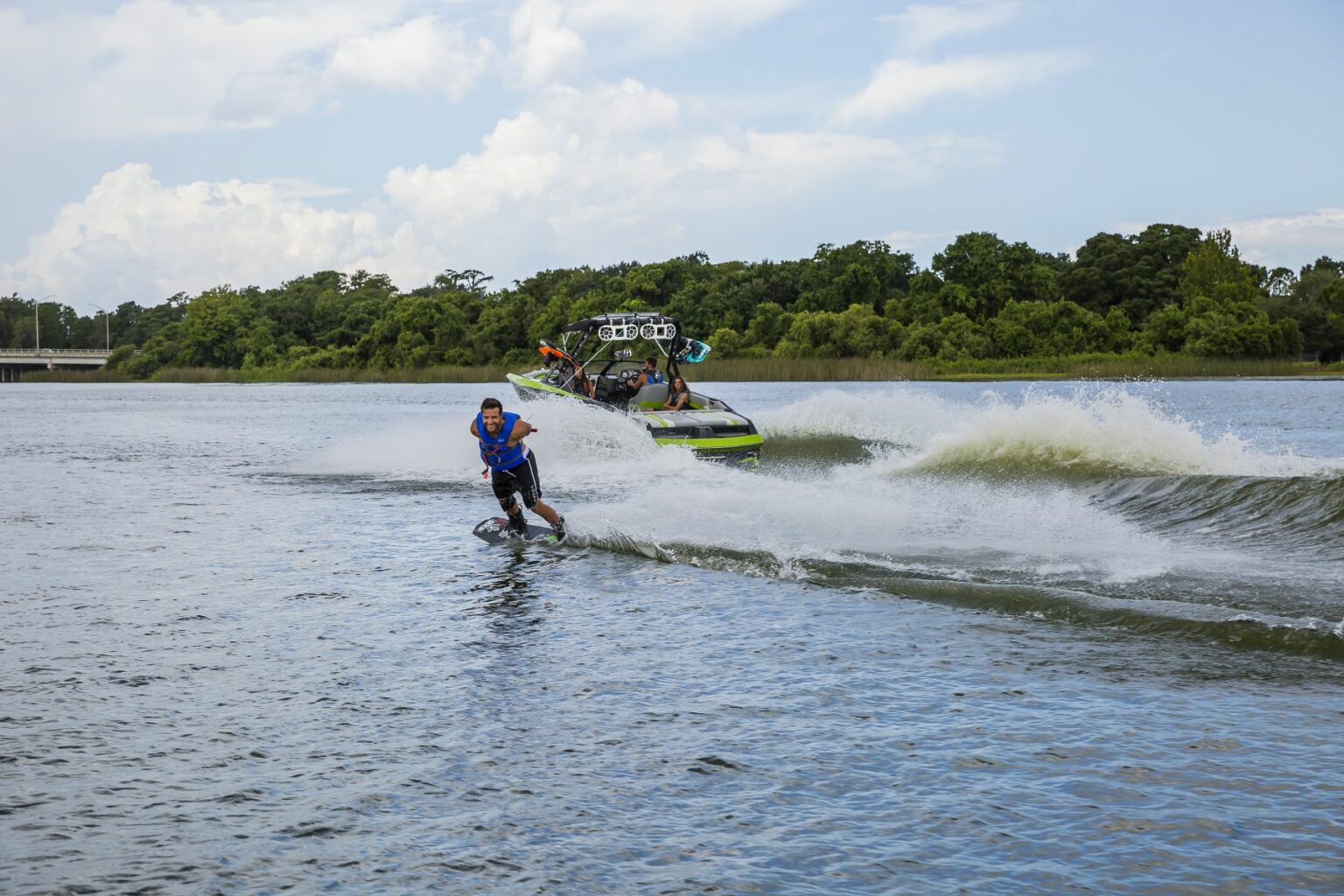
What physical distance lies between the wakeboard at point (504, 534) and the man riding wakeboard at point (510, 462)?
2.6 inches

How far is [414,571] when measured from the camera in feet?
40.0

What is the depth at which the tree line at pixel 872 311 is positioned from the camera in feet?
273

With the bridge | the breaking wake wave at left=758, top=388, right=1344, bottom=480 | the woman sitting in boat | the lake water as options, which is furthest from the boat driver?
the bridge

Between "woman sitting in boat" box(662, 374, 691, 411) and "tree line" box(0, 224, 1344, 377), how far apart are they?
211ft

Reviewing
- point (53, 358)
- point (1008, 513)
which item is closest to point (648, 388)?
point (1008, 513)

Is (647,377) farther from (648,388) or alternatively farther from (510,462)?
(510,462)

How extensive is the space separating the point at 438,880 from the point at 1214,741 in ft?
13.0

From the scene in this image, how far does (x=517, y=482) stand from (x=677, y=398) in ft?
27.4

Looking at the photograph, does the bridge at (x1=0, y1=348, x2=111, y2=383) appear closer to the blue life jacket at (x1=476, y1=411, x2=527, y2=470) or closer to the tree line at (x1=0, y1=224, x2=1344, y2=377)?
the tree line at (x1=0, y1=224, x2=1344, y2=377)

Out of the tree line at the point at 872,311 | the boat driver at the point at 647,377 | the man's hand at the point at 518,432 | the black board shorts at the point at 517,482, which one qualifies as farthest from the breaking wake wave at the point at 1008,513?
the tree line at the point at 872,311

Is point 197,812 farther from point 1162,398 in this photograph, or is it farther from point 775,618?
point 1162,398

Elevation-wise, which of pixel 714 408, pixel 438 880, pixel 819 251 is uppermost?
pixel 819 251

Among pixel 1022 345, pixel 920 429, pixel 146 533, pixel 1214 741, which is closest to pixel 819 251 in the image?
pixel 1022 345

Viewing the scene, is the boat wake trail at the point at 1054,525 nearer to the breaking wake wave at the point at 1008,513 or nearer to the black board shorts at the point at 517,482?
the breaking wake wave at the point at 1008,513
